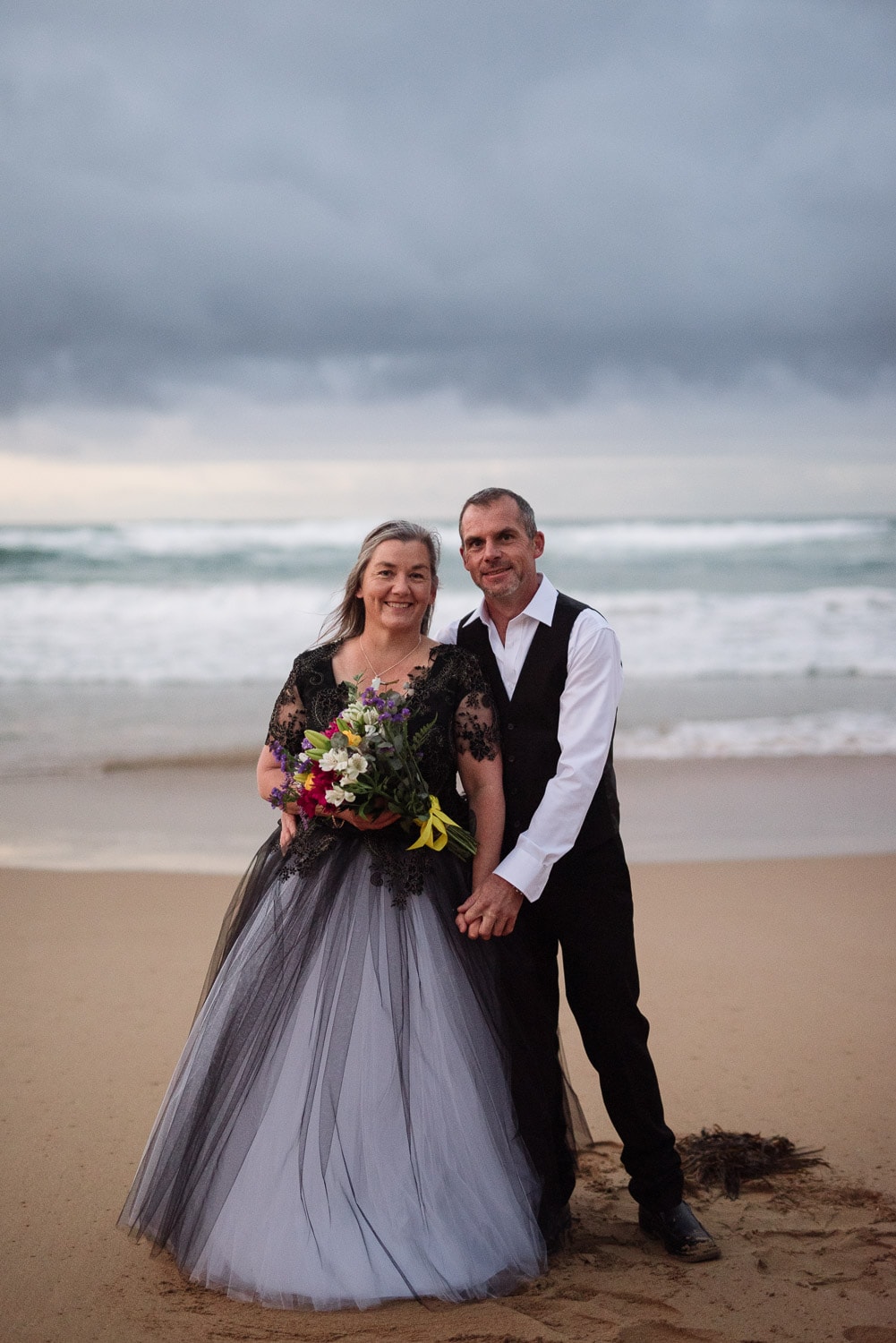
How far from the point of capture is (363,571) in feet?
11.6

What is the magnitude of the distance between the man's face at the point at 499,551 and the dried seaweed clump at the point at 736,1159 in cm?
190

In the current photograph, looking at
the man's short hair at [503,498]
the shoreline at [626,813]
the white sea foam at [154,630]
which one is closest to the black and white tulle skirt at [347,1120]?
the man's short hair at [503,498]

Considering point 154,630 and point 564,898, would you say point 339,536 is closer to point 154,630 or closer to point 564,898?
point 154,630

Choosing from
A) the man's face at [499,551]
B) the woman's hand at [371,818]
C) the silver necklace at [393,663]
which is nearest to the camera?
the woman's hand at [371,818]

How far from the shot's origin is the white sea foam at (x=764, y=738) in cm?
978

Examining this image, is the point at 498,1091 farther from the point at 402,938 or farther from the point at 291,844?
the point at 291,844

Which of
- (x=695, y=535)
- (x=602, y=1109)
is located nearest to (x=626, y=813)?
(x=602, y=1109)

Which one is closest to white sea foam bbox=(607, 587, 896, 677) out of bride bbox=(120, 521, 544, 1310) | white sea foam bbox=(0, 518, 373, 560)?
white sea foam bbox=(0, 518, 373, 560)

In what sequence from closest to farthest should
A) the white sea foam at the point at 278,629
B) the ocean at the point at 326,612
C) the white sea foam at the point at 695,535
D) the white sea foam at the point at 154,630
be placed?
the ocean at the point at 326,612 → the white sea foam at the point at 154,630 → the white sea foam at the point at 278,629 → the white sea foam at the point at 695,535

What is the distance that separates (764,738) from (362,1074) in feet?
25.6

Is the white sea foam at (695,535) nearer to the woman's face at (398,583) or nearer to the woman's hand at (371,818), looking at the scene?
the woman's face at (398,583)

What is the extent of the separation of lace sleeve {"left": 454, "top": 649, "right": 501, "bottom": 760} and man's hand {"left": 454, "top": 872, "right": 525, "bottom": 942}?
1.15 ft

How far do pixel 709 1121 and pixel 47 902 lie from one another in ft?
11.7

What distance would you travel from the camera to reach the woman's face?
3.45 metres
